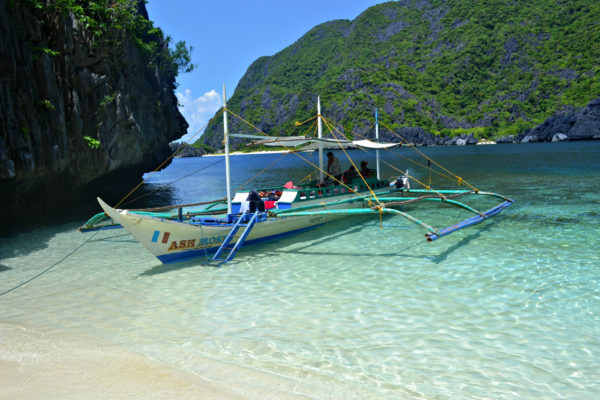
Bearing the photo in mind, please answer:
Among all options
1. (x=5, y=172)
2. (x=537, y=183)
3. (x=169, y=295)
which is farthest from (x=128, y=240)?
(x=537, y=183)

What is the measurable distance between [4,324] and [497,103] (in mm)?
177978

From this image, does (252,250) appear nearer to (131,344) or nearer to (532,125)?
(131,344)

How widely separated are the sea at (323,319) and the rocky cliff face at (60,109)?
195 inches

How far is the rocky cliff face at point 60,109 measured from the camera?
15.5 meters

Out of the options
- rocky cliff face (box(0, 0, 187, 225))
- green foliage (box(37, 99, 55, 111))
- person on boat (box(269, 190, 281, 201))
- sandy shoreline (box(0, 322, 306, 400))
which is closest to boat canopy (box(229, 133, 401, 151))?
person on boat (box(269, 190, 281, 201))

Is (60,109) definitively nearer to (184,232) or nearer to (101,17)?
(101,17)

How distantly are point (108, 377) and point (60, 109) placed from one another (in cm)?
1639

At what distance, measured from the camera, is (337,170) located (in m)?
19.1

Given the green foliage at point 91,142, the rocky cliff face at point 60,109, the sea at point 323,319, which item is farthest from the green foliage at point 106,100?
the sea at point 323,319

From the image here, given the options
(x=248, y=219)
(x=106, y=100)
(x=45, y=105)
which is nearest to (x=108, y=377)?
(x=248, y=219)

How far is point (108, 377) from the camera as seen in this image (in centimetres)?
545

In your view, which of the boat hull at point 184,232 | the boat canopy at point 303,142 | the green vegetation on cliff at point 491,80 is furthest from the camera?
the green vegetation on cliff at point 491,80

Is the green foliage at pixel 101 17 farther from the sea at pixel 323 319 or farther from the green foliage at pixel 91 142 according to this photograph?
the sea at pixel 323 319

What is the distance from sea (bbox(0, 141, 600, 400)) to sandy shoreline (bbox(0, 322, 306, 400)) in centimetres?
3
